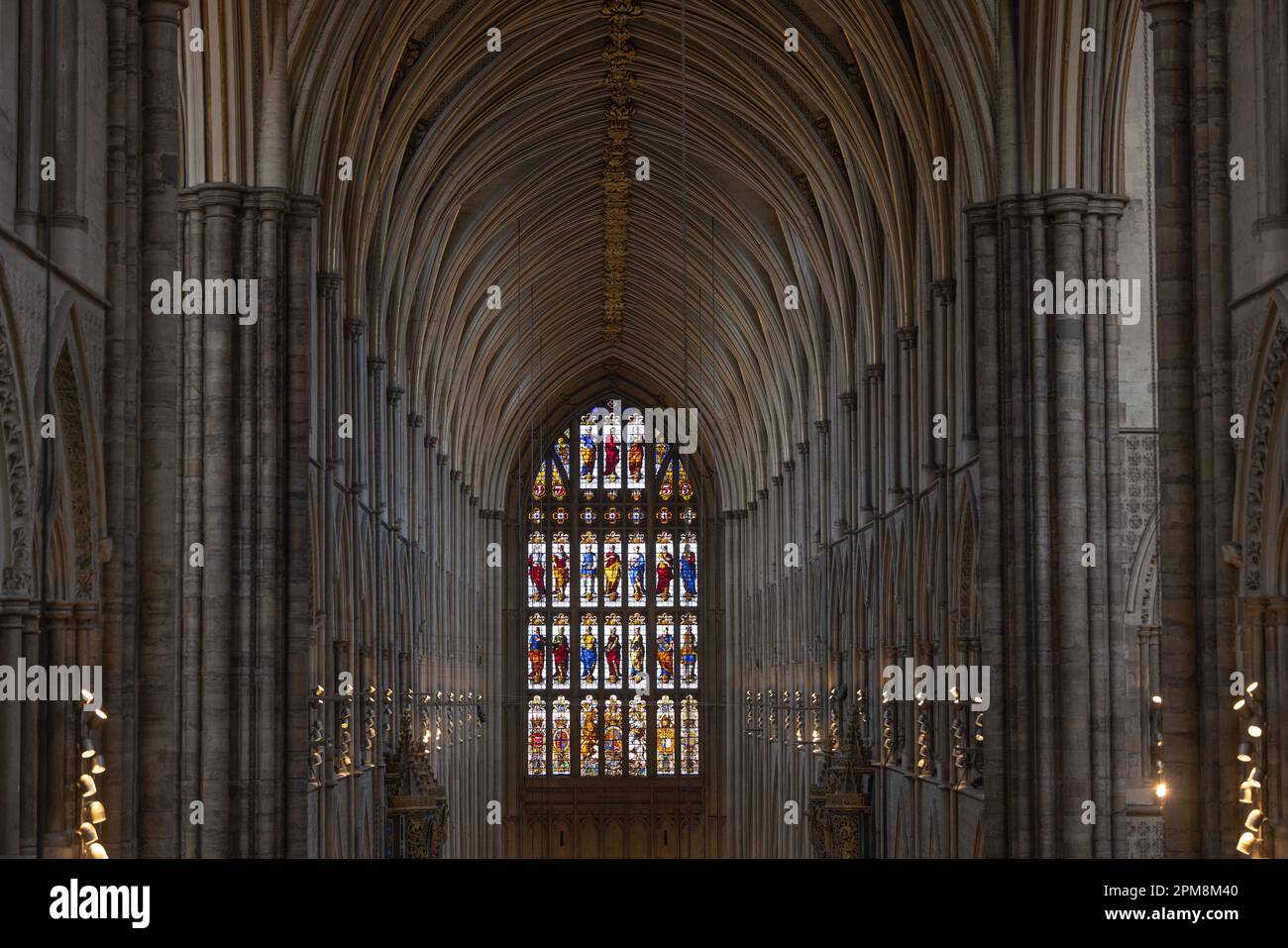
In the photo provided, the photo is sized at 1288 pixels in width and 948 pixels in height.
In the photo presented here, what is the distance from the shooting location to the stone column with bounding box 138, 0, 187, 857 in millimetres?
14289

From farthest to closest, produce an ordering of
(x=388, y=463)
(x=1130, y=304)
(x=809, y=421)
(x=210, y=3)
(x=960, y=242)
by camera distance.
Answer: (x=809, y=421), (x=388, y=463), (x=960, y=242), (x=1130, y=304), (x=210, y=3)

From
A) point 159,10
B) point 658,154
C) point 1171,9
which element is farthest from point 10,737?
point 658,154

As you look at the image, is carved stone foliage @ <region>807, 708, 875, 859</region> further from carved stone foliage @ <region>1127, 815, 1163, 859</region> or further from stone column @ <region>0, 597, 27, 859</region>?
stone column @ <region>0, 597, 27, 859</region>

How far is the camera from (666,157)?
43.8 meters

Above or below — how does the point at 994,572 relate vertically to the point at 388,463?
below

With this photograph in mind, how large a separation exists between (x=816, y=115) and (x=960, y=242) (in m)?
9.44

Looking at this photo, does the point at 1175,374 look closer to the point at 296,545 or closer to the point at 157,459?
the point at 157,459

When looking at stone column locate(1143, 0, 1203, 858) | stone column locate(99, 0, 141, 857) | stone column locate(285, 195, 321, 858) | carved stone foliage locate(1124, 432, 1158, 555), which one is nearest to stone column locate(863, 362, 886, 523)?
carved stone foliage locate(1124, 432, 1158, 555)

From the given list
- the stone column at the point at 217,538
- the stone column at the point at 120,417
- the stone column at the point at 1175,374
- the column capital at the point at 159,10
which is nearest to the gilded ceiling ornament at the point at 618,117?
the stone column at the point at 217,538

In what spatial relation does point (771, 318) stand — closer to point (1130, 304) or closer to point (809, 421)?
point (809, 421)

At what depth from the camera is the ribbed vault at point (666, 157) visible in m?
27.3

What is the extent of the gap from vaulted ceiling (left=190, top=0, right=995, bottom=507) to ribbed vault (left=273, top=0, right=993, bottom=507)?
2.0 inches

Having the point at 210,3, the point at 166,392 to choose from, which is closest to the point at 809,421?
the point at 210,3

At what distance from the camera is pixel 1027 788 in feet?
72.1
